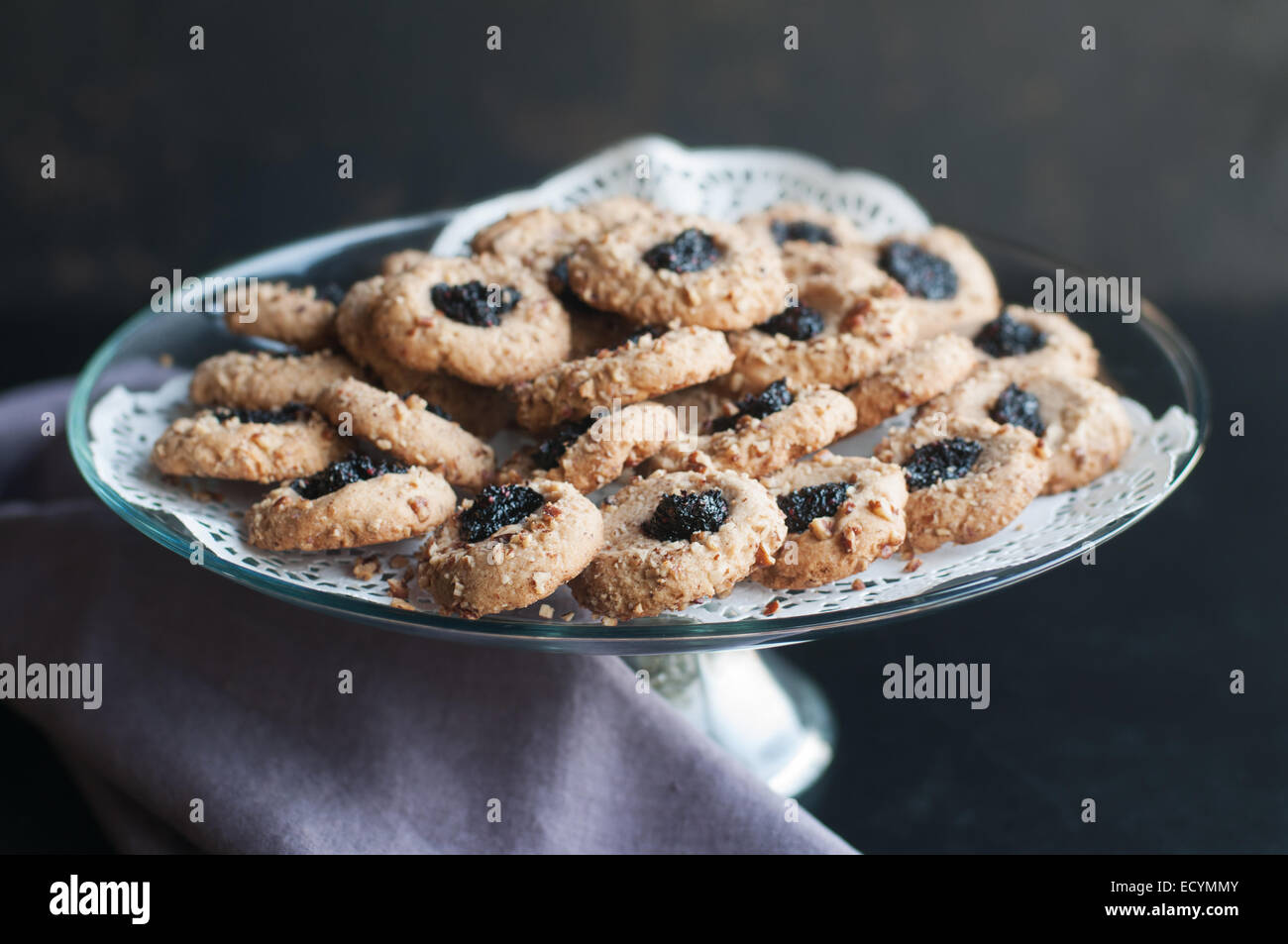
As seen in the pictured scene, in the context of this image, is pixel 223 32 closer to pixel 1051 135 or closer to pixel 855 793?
pixel 1051 135

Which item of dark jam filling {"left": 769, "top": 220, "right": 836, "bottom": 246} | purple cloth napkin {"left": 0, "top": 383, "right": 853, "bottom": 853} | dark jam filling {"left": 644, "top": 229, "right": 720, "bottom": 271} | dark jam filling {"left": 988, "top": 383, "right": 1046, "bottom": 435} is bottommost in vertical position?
purple cloth napkin {"left": 0, "top": 383, "right": 853, "bottom": 853}

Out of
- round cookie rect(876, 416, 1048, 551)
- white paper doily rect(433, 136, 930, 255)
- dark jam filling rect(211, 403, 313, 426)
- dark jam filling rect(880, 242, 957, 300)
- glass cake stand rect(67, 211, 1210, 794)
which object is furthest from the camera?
white paper doily rect(433, 136, 930, 255)

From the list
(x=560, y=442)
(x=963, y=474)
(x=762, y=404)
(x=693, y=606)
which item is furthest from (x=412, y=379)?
(x=963, y=474)

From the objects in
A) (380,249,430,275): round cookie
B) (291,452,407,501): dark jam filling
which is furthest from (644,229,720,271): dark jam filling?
(291,452,407,501): dark jam filling

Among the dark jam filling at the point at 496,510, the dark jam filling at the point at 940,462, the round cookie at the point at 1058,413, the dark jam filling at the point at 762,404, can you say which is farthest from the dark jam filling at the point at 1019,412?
the dark jam filling at the point at 496,510

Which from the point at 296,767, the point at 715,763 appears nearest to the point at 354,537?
the point at 296,767

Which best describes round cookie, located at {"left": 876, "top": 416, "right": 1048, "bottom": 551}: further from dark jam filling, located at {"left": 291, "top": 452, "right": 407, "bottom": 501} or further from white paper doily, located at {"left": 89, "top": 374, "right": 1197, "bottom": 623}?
dark jam filling, located at {"left": 291, "top": 452, "right": 407, "bottom": 501}
